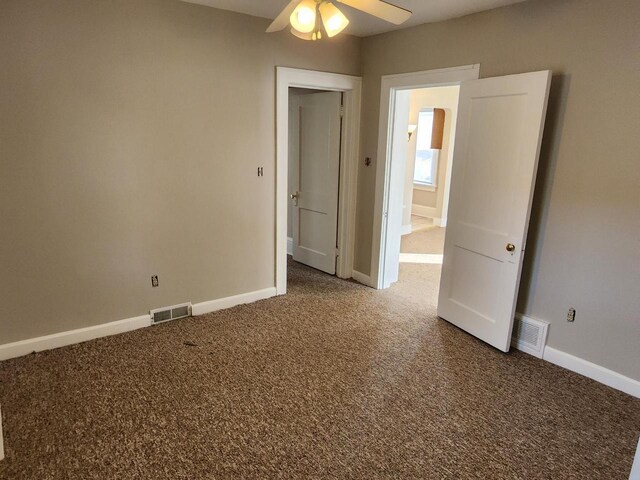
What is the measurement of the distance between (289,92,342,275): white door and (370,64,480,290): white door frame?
53cm

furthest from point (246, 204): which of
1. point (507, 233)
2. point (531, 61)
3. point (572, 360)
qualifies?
point (572, 360)

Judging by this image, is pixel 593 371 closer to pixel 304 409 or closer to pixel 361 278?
pixel 304 409

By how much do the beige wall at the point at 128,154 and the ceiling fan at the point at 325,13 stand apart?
1411mm

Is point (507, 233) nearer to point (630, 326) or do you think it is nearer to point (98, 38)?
point (630, 326)

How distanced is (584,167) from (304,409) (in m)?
2.38

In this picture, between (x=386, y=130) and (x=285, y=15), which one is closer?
(x=285, y=15)

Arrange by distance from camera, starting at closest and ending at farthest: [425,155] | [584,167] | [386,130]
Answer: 1. [584,167]
2. [386,130]
3. [425,155]

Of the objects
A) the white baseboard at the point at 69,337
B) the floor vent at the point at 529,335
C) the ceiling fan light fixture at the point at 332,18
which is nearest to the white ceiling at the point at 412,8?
the ceiling fan light fixture at the point at 332,18

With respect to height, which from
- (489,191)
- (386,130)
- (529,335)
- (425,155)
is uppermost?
(386,130)

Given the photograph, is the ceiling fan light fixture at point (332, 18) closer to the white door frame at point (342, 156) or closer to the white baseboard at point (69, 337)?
the white door frame at point (342, 156)

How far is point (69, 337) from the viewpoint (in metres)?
3.12

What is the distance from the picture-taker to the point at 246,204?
3.83m

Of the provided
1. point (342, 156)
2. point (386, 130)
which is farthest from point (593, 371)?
point (342, 156)

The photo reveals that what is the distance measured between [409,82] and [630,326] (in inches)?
101
